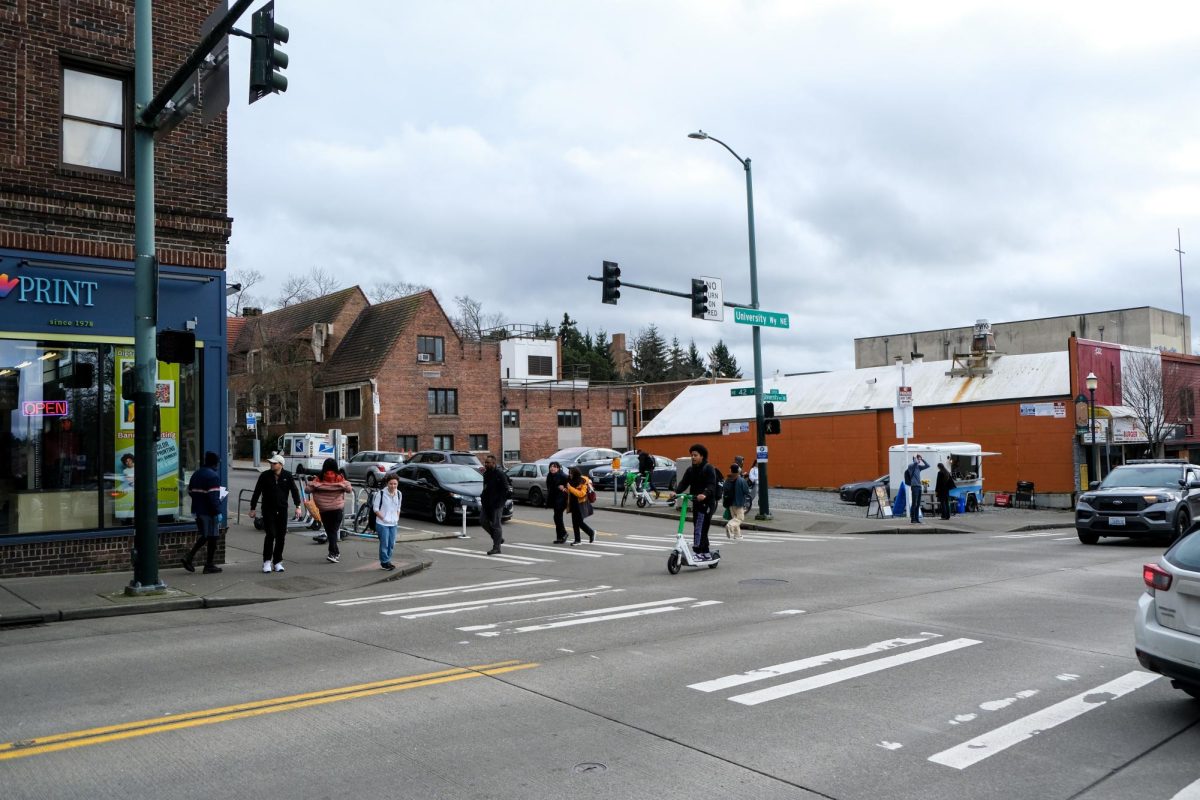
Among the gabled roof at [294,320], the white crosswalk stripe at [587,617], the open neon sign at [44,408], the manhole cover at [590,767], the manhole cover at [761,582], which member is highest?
the gabled roof at [294,320]

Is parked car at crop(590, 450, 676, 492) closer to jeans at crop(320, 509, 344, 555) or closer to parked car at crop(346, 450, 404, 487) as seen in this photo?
parked car at crop(346, 450, 404, 487)

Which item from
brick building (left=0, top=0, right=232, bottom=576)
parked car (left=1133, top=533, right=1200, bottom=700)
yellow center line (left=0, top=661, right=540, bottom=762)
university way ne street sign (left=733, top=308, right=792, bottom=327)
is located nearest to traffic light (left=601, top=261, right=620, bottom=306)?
university way ne street sign (left=733, top=308, right=792, bottom=327)

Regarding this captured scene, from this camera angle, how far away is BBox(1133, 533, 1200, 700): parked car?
19.2 feet

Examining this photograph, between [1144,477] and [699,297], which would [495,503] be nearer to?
[699,297]

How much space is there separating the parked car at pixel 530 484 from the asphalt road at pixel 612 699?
17930 millimetres

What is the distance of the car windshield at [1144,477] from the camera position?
19484 millimetres

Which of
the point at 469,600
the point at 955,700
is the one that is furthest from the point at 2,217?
the point at 955,700

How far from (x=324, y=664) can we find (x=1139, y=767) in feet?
19.6

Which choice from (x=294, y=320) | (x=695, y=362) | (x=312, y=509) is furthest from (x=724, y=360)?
→ (x=312, y=509)

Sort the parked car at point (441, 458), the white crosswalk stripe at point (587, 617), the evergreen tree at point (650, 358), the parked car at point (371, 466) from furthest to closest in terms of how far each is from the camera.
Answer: the evergreen tree at point (650, 358) → the parked car at point (441, 458) → the parked car at point (371, 466) → the white crosswalk stripe at point (587, 617)

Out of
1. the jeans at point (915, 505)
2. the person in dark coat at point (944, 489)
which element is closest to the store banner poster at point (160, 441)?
the jeans at point (915, 505)

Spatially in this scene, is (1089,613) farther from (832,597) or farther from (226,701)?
(226,701)

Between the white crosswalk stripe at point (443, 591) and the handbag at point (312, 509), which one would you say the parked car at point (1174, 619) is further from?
the handbag at point (312, 509)

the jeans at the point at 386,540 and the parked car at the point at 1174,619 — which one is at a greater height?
the parked car at the point at 1174,619
